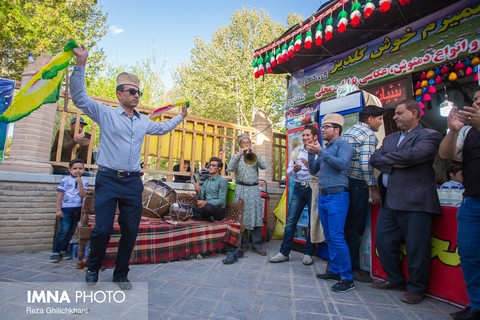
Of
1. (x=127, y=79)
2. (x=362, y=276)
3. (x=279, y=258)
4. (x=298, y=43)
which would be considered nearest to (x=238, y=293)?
(x=279, y=258)

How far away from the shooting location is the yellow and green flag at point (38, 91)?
A: 2.57 meters

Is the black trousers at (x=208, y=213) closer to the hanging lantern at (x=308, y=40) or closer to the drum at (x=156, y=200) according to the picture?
the drum at (x=156, y=200)

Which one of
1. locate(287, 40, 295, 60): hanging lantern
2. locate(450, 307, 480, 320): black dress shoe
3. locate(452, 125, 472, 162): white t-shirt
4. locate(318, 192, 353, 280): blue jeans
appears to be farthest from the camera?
locate(287, 40, 295, 60): hanging lantern

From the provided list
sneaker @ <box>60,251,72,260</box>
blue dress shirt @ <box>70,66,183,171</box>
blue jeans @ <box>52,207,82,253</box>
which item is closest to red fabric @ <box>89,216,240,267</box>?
blue jeans @ <box>52,207,82,253</box>

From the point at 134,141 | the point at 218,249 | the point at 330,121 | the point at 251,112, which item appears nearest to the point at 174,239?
the point at 218,249

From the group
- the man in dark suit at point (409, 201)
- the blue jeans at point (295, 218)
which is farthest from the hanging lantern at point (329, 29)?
the blue jeans at point (295, 218)

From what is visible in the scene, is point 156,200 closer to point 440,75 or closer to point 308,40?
point 308,40

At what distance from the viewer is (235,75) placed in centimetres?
1956

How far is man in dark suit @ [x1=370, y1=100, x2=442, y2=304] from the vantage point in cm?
262

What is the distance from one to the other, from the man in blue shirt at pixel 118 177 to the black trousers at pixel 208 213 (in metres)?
1.97

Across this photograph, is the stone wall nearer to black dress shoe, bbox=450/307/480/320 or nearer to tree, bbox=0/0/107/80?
black dress shoe, bbox=450/307/480/320

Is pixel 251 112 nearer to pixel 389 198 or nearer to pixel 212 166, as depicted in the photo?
pixel 212 166

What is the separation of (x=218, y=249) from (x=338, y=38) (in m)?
4.72

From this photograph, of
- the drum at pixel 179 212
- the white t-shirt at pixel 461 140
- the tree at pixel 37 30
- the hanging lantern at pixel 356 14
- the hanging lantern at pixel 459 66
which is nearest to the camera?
the white t-shirt at pixel 461 140
